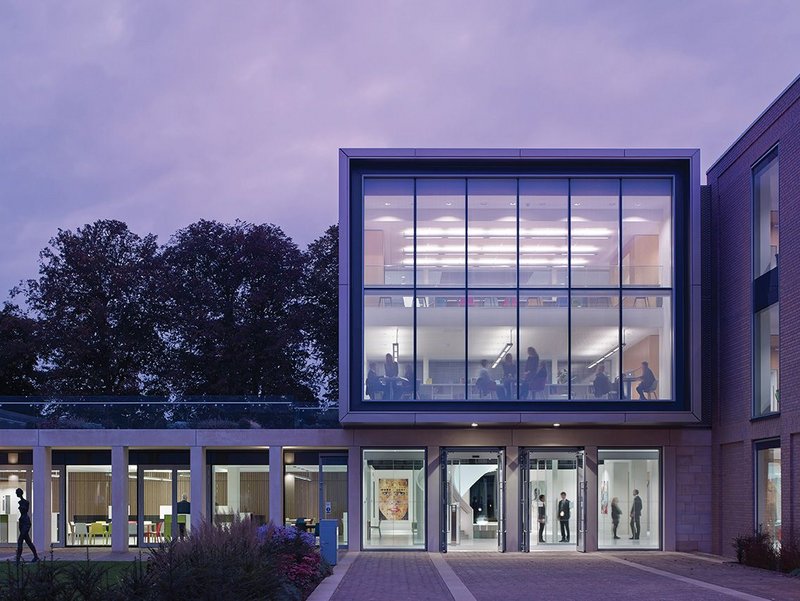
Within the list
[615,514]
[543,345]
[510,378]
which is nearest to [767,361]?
[543,345]

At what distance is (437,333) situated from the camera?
30.1m

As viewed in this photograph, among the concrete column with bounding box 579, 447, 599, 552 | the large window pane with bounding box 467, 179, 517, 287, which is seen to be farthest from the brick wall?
the large window pane with bounding box 467, 179, 517, 287

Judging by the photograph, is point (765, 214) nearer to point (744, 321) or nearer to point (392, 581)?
point (744, 321)

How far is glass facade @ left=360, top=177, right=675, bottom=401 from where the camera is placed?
29.8m

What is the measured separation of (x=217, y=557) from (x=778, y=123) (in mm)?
17305

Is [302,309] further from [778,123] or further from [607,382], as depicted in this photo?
[778,123]

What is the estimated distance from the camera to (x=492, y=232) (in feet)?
99.6

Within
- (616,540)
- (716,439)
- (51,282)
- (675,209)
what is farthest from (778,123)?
(51,282)

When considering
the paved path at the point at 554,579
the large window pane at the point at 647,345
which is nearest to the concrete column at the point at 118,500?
the paved path at the point at 554,579

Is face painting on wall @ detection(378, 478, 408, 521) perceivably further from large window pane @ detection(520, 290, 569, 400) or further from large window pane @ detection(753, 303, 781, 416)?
large window pane @ detection(753, 303, 781, 416)

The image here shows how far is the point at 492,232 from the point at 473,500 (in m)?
7.47

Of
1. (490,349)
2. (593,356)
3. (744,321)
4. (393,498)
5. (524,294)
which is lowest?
(393,498)

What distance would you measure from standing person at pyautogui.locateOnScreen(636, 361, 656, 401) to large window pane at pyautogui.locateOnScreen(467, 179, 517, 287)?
13.4 feet

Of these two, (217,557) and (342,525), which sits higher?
(217,557)
